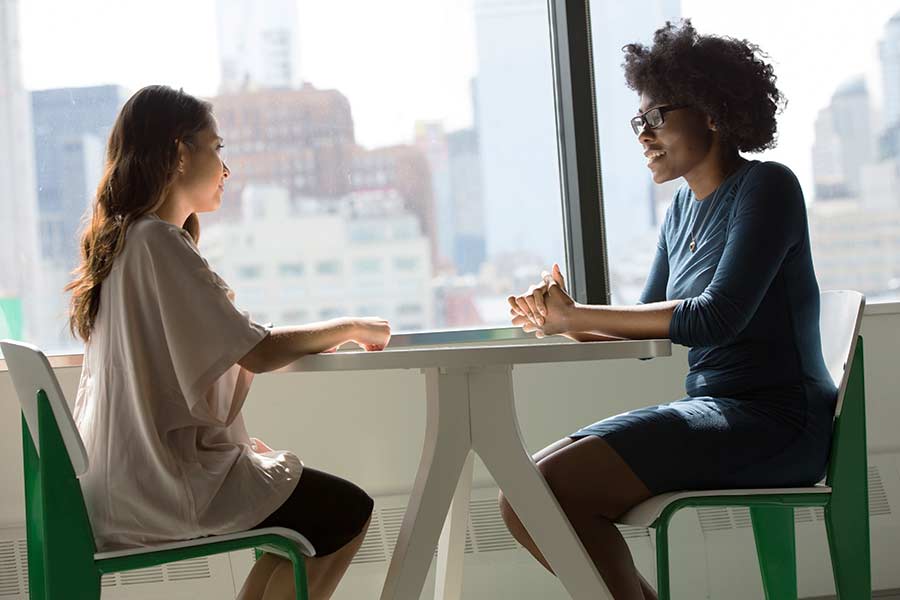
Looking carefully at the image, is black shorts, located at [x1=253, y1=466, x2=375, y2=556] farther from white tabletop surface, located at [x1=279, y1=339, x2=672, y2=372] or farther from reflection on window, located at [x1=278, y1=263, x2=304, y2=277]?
reflection on window, located at [x1=278, y1=263, x2=304, y2=277]

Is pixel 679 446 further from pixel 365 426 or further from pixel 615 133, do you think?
pixel 615 133

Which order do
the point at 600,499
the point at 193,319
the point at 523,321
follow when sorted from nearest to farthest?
the point at 193,319 → the point at 600,499 → the point at 523,321

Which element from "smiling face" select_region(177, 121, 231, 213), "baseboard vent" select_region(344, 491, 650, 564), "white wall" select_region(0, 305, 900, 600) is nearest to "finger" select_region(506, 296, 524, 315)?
"smiling face" select_region(177, 121, 231, 213)

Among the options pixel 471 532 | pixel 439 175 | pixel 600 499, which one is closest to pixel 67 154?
pixel 439 175

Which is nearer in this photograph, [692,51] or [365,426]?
[692,51]

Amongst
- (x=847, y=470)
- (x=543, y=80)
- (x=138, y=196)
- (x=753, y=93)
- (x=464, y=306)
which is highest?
(x=543, y=80)

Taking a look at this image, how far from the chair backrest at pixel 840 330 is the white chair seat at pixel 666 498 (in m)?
0.17

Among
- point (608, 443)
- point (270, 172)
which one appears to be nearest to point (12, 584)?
point (270, 172)

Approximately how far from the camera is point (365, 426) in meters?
2.80

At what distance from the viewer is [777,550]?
209cm

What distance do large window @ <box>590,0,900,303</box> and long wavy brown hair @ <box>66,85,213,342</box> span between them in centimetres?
149

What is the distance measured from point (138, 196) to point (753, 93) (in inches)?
49.8

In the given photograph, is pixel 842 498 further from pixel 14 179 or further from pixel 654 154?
pixel 14 179

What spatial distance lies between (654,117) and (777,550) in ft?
3.09
